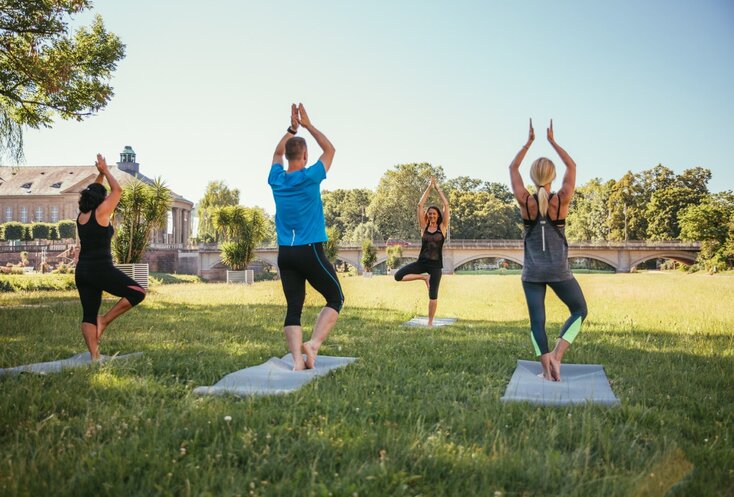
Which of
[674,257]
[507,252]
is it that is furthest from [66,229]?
[674,257]

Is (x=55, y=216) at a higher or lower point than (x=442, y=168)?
lower

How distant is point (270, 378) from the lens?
4.24 meters

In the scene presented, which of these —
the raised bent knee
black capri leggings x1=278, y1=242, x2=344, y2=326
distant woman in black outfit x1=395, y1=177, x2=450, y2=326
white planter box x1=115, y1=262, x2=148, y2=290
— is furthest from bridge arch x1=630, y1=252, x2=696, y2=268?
the raised bent knee

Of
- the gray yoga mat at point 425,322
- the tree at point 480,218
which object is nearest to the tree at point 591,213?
the tree at point 480,218

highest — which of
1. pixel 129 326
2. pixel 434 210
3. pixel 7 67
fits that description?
pixel 7 67

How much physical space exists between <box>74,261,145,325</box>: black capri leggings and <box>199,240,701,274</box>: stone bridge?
54396 millimetres

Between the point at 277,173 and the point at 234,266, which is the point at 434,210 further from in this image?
the point at 234,266

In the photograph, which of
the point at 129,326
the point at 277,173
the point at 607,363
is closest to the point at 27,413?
the point at 277,173

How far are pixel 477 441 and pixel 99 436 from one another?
1876 mm

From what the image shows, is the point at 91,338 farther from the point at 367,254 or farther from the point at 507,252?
the point at 507,252

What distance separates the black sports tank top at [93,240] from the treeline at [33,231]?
63.7 meters

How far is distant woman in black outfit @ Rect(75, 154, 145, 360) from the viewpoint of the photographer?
5.05m

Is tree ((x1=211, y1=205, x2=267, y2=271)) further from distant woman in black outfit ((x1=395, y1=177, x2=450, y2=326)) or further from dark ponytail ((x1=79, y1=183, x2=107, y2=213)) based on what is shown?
dark ponytail ((x1=79, y1=183, x2=107, y2=213))

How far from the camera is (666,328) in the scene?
820 centimetres
